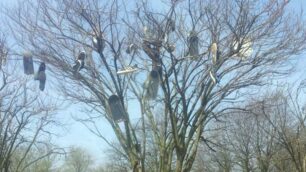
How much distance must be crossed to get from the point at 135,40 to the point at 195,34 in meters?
1.50

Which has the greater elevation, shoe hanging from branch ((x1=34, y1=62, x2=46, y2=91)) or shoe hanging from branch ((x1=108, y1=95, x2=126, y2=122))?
shoe hanging from branch ((x1=34, y1=62, x2=46, y2=91))

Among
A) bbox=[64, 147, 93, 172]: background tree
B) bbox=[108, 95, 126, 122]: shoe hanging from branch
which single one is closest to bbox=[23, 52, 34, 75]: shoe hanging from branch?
bbox=[108, 95, 126, 122]: shoe hanging from branch

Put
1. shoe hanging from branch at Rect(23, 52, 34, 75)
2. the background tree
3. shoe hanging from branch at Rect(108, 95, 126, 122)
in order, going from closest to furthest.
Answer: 1. shoe hanging from branch at Rect(23, 52, 34, 75)
2. shoe hanging from branch at Rect(108, 95, 126, 122)
3. the background tree

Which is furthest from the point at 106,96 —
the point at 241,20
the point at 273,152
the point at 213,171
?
the point at 213,171

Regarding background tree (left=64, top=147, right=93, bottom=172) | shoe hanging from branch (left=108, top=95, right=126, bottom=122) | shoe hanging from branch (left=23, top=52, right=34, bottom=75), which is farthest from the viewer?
background tree (left=64, top=147, right=93, bottom=172)

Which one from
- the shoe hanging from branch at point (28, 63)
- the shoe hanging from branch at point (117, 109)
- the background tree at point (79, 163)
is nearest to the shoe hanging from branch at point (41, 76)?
the shoe hanging from branch at point (28, 63)

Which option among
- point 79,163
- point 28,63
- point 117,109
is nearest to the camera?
point 28,63

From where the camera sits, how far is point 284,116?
22922mm

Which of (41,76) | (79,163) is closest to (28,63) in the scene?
(41,76)

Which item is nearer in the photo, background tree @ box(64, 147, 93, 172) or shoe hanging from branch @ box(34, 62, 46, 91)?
shoe hanging from branch @ box(34, 62, 46, 91)

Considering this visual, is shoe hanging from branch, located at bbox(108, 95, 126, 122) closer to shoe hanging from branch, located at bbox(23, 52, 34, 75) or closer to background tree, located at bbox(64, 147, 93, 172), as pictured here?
shoe hanging from branch, located at bbox(23, 52, 34, 75)

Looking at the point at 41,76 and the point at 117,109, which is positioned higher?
the point at 41,76

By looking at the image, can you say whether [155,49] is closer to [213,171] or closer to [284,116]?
[284,116]

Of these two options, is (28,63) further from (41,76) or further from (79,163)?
(79,163)
